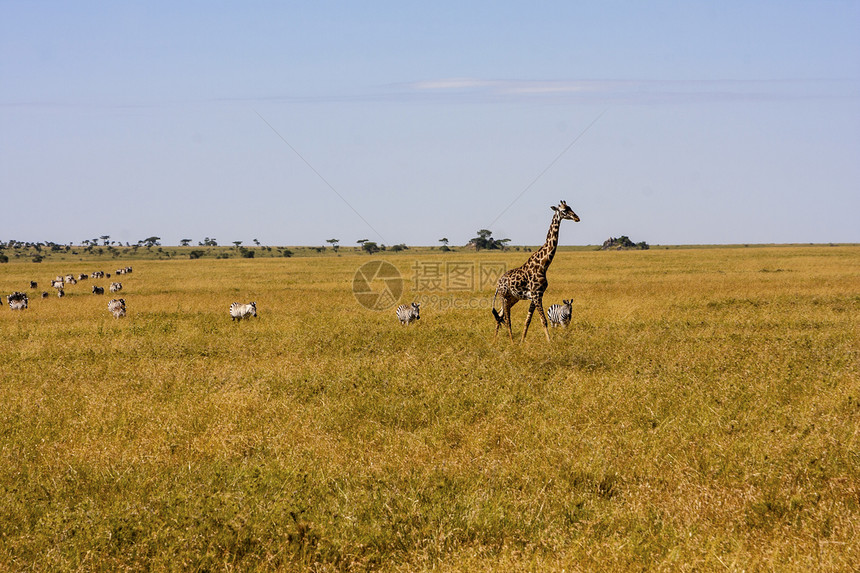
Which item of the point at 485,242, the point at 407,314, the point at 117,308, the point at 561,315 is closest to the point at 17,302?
the point at 117,308

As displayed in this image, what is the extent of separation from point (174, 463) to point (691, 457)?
577cm

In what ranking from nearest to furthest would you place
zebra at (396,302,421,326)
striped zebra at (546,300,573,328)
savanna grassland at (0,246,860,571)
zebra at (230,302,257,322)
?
savanna grassland at (0,246,860,571), striped zebra at (546,300,573,328), zebra at (396,302,421,326), zebra at (230,302,257,322)

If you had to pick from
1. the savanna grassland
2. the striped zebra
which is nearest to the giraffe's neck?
the striped zebra

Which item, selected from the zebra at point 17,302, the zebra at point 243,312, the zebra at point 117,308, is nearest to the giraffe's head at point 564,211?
the zebra at point 243,312

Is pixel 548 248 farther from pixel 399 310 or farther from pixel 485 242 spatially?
pixel 485 242

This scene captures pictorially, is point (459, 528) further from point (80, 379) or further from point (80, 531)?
point (80, 379)

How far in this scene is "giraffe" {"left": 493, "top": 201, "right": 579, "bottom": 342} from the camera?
55.5ft

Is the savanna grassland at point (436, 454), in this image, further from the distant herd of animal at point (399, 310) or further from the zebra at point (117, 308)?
the zebra at point (117, 308)

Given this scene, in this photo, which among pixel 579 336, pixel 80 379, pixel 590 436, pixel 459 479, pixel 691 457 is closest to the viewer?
pixel 459 479

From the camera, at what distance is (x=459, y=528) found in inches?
224

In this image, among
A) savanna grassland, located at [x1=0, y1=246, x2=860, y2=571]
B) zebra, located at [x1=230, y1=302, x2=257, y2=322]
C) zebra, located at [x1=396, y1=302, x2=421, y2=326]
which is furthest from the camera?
zebra, located at [x1=230, y1=302, x2=257, y2=322]

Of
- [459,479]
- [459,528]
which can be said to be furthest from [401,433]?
[459,528]

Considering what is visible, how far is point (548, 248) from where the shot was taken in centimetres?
1706

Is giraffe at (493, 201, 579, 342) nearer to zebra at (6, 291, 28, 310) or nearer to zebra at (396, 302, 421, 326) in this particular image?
zebra at (396, 302, 421, 326)
